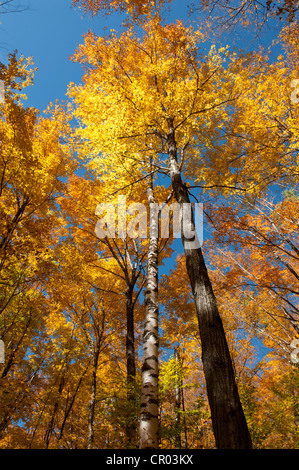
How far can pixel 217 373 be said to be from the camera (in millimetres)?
2391

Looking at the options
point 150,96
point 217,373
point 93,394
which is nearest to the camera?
point 217,373

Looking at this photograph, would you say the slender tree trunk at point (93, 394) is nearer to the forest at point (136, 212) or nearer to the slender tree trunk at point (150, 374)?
the forest at point (136, 212)

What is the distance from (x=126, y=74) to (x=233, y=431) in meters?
8.07

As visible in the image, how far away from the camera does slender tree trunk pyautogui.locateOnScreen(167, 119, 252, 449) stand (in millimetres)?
2082

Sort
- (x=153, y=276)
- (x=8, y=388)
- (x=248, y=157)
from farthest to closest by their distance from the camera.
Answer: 1. (x=248, y=157)
2. (x=8, y=388)
3. (x=153, y=276)

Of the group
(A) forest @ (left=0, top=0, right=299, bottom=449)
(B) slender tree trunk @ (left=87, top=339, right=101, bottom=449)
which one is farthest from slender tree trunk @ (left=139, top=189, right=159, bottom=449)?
(B) slender tree trunk @ (left=87, top=339, right=101, bottom=449)

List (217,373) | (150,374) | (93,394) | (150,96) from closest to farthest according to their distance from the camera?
(217,373) → (150,374) → (150,96) → (93,394)

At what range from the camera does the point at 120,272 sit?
361 inches

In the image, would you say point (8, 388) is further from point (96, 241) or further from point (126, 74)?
point (126, 74)

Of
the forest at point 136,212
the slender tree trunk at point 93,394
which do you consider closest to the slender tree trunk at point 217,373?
the forest at point 136,212

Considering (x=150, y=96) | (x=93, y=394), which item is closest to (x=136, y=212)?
(x=150, y=96)

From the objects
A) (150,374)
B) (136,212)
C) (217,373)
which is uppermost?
(136,212)

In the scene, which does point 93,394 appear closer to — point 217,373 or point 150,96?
point 217,373
